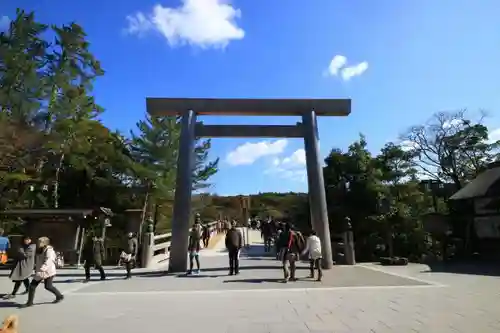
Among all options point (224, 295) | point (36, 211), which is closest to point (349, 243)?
point (224, 295)

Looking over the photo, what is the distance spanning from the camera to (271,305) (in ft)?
23.4

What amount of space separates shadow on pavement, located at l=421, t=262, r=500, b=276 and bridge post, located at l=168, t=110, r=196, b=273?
27.1ft

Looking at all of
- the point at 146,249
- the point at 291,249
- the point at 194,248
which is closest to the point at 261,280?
the point at 291,249

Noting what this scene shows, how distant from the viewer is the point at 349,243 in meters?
14.5

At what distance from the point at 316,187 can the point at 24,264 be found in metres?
9.19

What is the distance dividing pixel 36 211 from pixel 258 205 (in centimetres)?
4546

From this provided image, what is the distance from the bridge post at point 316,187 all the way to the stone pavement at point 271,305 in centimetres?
193

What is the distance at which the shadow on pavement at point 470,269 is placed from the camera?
12273 millimetres

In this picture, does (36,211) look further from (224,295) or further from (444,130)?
(444,130)

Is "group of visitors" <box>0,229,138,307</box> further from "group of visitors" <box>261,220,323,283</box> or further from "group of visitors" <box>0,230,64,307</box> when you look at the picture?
"group of visitors" <box>261,220,323,283</box>

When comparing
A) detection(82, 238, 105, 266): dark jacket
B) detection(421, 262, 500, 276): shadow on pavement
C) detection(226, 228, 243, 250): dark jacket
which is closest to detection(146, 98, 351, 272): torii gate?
detection(226, 228, 243, 250): dark jacket

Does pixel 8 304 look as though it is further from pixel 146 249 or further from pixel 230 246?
pixel 146 249

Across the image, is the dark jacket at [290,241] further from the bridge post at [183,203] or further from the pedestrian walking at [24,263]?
the pedestrian walking at [24,263]

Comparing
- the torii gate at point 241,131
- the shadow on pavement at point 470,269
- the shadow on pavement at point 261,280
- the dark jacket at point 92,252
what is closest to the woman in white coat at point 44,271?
the dark jacket at point 92,252
